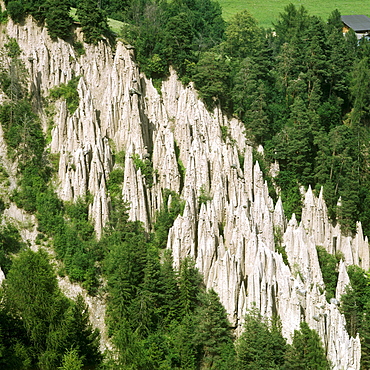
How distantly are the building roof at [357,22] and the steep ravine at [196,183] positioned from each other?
48102 millimetres

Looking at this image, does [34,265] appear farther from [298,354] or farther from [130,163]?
[298,354]

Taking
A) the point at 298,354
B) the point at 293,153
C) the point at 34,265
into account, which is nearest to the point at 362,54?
the point at 293,153

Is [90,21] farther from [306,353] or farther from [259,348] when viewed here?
[306,353]

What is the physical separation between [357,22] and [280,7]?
19386 millimetres

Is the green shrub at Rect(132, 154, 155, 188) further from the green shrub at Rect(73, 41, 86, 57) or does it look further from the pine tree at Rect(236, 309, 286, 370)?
the pine tree at Rect(236, 309, 286, 370)

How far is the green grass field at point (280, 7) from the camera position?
121 metres

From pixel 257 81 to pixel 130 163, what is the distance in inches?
822

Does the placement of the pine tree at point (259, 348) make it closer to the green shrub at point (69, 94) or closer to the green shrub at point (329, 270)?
the green shrub at point (329, 270)

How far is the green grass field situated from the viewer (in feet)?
396

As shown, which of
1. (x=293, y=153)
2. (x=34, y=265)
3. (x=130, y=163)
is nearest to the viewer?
(x=34, y=265)

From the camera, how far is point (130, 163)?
57156 millimetres

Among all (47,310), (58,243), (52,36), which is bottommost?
(47,310)

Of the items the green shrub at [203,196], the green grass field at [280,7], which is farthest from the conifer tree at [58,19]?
the green grass field at [280,7]

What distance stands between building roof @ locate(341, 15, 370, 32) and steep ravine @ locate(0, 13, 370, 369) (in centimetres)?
4810
